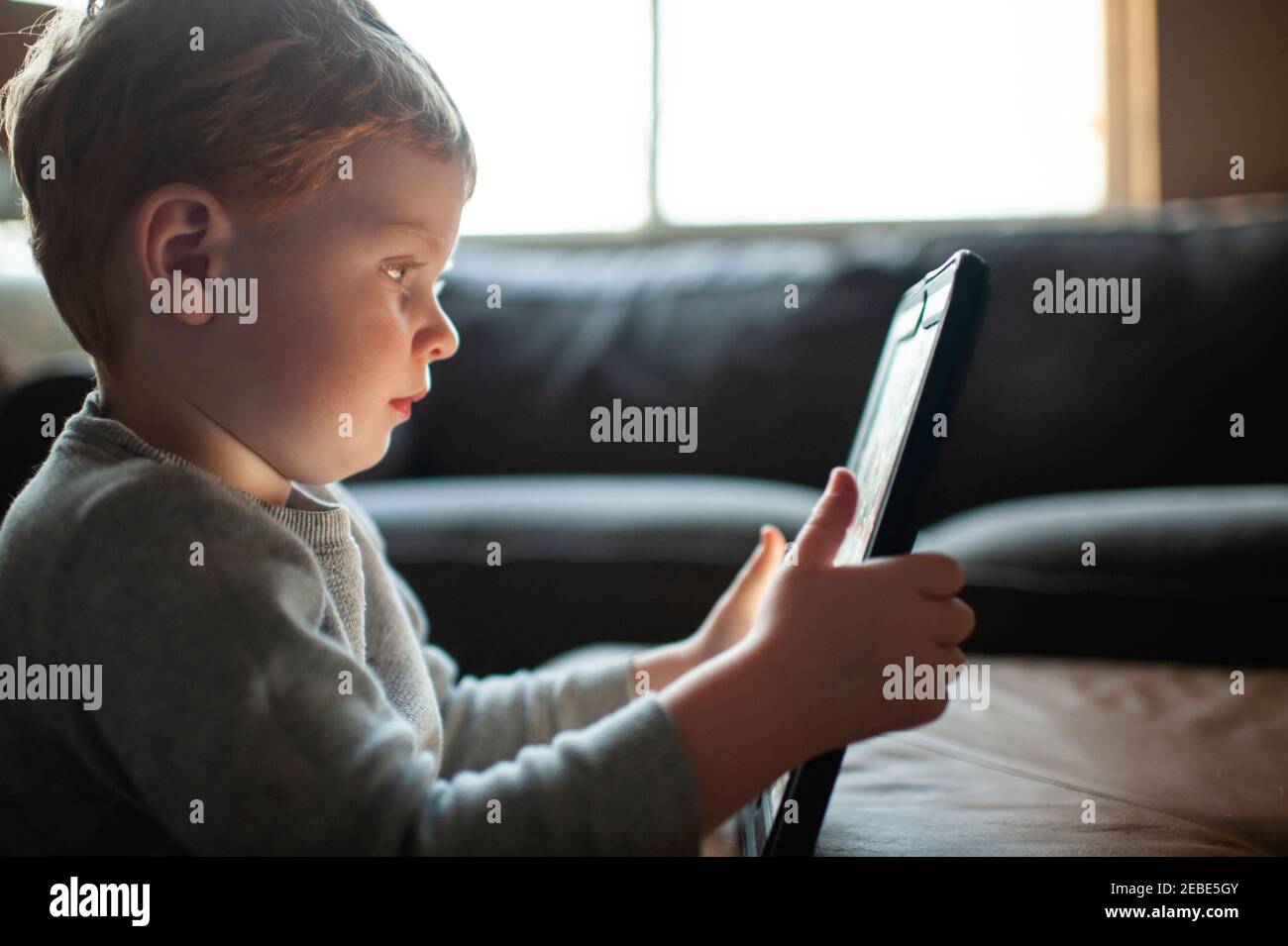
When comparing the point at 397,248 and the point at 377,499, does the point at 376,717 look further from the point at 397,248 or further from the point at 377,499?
the point at 377,499

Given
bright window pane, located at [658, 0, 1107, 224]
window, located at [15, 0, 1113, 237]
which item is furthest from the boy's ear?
bright window pane, located at [658, 0, 1107, 224]

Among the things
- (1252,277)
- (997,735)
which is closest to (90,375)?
(997,735)

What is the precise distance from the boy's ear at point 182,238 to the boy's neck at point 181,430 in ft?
0.16

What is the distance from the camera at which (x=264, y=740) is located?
A: 0.44 metres

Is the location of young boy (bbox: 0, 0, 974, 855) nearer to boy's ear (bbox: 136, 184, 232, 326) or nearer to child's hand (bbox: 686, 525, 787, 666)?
boy's ear (bbox: 136, 184, 232, 326)

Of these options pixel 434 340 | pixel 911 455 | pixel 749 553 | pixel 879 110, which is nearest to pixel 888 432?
pixel 911 455

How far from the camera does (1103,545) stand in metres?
1.18

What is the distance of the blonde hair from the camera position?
553 mm

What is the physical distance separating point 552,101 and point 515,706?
2.29m

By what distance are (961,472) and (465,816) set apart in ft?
4.56

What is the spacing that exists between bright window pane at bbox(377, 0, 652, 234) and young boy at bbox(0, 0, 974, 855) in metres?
2.16

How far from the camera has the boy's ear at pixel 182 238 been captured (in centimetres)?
55

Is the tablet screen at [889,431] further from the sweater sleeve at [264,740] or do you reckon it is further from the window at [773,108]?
the window at [773,108]

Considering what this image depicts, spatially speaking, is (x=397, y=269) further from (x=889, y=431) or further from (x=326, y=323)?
(x=889, y=431)
